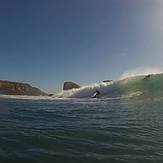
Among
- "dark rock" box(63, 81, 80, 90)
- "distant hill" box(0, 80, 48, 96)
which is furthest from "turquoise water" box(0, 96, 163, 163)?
"distant hill" box(0, 80, 48, 96)

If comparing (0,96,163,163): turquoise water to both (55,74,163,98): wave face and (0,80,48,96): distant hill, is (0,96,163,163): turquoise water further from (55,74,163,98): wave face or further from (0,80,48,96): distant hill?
(0,80,48,96): distant hill

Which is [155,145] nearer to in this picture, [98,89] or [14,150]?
[14,150]

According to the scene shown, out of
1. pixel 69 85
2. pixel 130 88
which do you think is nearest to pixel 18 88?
pixel 69 85

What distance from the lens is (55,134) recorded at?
32.7 feet

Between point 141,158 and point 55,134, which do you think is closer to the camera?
point 141,158

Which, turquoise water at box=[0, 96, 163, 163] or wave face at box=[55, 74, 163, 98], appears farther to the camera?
wave face at box=[55, 74, 163, 98]

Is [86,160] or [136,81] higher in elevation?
[136,81]

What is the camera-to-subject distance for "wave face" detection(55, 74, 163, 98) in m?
36.6

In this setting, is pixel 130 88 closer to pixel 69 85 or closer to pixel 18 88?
pixel 69 85

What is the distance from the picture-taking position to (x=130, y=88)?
40.6 m

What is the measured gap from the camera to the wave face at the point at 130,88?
36.6 metres

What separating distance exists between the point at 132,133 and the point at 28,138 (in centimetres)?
421

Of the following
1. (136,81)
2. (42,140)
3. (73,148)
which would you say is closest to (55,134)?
(42,140)

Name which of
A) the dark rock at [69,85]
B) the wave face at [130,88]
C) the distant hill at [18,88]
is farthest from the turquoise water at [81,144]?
the distant hill at [18,88]
